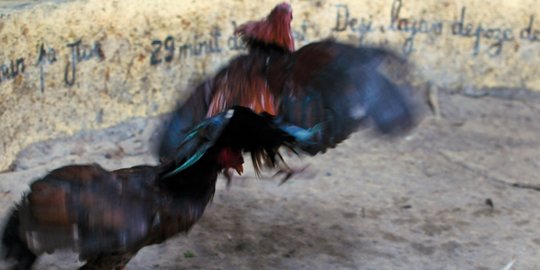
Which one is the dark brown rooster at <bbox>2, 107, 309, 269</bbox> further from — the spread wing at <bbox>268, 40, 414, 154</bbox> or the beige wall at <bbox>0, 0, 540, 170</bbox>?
the beige wall at <bbox>0, 0, 540, 170</bbox>

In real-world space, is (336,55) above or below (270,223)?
above

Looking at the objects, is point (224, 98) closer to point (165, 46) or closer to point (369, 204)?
point (369, 204)

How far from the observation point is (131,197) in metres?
2.67

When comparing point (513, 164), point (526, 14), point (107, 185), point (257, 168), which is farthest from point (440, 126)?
point (107, 185)

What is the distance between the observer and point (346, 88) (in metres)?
3.22

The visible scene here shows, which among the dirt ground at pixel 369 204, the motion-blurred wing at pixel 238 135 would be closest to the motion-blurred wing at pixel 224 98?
the dirt ground at pixel 369 204

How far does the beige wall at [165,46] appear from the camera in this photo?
447 cm

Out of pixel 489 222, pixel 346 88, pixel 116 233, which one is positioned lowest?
pixel 489 222

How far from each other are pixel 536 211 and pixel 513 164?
74cm

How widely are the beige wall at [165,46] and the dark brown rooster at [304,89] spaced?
126 centimetres

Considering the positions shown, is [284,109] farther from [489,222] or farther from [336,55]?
[489,222]

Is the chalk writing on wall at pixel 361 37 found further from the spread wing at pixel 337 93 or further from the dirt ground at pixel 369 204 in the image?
the spread wing at pixel 337 93

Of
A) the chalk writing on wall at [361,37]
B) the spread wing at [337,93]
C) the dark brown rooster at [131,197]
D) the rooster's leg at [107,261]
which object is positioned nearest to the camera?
the dark brown rooster at [131,197]

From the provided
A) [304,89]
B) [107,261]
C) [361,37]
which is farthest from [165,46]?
[107,261]
